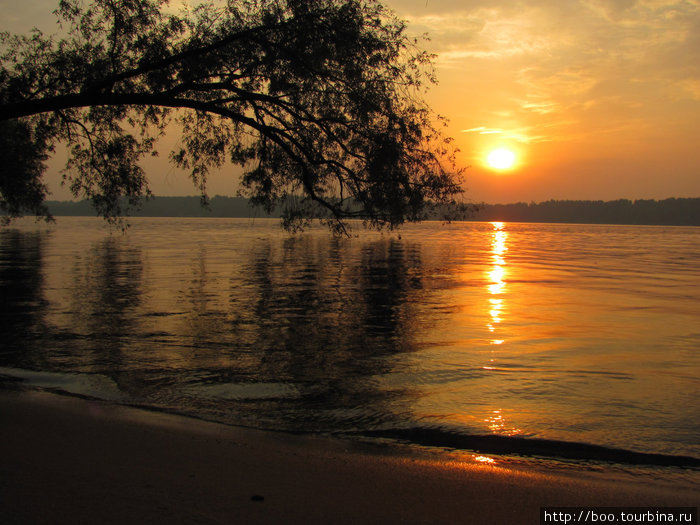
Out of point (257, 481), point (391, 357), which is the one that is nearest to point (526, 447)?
point (257, 481)

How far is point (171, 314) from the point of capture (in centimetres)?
1449

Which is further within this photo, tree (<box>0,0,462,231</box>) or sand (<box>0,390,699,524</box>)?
tree (<box>0,0,462,231</box>)

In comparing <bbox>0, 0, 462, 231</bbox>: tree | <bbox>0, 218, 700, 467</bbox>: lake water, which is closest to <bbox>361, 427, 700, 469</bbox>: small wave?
<bbox>0, 218, 700, 467</bbox>: lake water

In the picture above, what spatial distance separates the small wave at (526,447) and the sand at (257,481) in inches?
14.8

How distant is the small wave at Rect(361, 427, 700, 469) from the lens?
17.9 ft

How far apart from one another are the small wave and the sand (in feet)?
1.23

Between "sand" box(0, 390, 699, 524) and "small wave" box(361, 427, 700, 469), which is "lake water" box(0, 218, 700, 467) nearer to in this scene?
"small wave" box(361, 427, 700, 469)

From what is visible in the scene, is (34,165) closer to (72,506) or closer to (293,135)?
(293,135)

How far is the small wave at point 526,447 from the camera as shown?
545 centimetres

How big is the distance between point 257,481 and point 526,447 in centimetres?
283

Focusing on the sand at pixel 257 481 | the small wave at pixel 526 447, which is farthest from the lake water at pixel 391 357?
the sand at pixel 257 481

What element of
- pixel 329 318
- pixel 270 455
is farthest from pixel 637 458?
pixel 329 318

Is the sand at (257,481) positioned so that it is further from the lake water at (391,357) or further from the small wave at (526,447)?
the lake water at (391,357)

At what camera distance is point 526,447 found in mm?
5727
